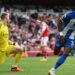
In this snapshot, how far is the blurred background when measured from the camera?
2538 cm

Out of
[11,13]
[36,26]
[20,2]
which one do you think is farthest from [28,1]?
[36,26]

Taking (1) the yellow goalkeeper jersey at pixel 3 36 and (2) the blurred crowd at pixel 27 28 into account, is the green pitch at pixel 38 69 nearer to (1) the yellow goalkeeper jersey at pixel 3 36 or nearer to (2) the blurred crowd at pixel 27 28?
(1) the yellow goalkeeper jersey at pixel 3 36

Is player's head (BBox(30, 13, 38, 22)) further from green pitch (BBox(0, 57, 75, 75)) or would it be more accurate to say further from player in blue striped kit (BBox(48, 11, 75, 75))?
player in blue striped kit (BBox(48, 11, 75, 75))

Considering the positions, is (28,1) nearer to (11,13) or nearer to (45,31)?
(11,13)

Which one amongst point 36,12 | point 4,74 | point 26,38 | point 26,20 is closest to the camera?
point 4,74

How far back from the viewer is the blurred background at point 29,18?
25375 mm

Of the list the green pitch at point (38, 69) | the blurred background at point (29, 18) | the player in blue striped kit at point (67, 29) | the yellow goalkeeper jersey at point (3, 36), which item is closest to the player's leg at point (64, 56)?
the player in blue striped kit at point (67, 29)

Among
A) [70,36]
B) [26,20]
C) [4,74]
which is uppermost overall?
[26,20]

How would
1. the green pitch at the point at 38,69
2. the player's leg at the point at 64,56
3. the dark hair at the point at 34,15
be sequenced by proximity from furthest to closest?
the dark hair at the point at 34,15
the green pitch at the point at 38,69
the player's leg at the point at 64,56

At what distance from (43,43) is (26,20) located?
9.76m

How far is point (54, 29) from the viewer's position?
27906 millimetres

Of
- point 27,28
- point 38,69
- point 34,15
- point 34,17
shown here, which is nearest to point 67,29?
point 38,69

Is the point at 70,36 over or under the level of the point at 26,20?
under

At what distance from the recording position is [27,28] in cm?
2856
